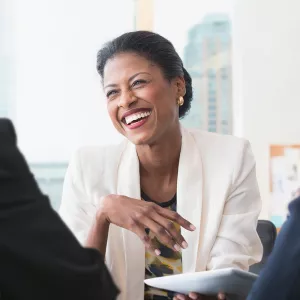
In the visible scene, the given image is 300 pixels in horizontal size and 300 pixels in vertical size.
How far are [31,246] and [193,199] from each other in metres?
1.05

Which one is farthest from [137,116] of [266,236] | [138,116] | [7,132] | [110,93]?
[7,132]

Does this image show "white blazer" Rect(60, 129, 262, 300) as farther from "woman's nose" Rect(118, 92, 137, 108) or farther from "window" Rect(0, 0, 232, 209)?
"window" Rect(0, 0, 232, 209)

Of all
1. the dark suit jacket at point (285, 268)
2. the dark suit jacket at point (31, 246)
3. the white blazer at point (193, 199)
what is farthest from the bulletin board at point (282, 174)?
the dark suit jacket at point (31, 246)

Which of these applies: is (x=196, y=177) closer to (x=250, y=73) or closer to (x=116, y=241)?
(x=116, y=241)

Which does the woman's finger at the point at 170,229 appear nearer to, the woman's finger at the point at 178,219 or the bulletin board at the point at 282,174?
the woman's finger at the point at 178,219

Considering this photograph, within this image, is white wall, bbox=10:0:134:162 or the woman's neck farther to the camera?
white wall, bbox=10:0:134:162

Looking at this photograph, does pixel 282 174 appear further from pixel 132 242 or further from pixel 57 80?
pixel 132 242

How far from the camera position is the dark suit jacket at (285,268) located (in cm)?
65

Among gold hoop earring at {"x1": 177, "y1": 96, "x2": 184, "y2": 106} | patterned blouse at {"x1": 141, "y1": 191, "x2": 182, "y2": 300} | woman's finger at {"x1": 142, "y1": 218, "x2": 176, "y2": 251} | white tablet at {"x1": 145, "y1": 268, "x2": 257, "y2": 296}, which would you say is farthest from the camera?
gold hoop earring at {"x1": 177, "y1": 96, "x2": 184, "y2": 106}

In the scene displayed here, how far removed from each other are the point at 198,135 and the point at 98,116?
1.38m

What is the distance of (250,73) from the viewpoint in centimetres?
304

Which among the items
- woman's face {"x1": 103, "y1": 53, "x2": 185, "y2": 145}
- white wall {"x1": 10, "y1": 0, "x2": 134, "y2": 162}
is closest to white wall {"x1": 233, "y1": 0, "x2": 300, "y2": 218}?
white wall {"x1": 10, "y1": 0, "x2": 134, "y2": 162}

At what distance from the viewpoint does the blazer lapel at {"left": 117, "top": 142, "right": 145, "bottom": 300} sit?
151cm

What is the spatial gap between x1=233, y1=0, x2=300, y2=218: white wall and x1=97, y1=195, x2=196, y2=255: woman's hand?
1.75 m
